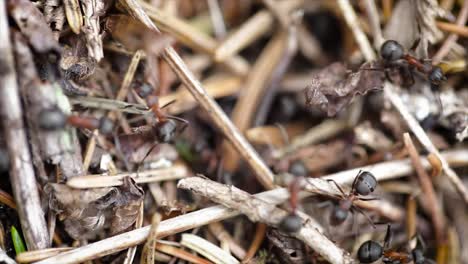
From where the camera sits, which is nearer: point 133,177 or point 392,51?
point 133,177

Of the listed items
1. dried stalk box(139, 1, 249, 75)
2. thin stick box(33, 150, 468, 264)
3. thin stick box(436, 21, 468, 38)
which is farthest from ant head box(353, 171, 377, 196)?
dried stalk box(139, 1, 249, 75)

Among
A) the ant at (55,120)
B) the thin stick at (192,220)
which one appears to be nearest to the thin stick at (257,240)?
the thin stick at (192,220)

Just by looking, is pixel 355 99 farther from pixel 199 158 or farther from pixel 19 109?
pixel 19 109

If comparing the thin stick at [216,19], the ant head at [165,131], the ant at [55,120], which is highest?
the thin stick at [216,19]

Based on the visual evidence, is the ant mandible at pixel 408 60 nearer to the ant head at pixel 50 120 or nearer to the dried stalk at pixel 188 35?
the dried stalk at pixel 188 35

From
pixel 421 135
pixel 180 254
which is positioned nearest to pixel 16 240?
pixel 180 254

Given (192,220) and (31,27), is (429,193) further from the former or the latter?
(31,27)

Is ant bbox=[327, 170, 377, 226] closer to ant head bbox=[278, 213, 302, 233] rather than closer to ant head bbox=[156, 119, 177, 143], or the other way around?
ant head bbox=[278, 213, 302, 233]
